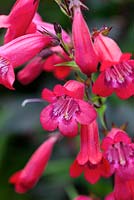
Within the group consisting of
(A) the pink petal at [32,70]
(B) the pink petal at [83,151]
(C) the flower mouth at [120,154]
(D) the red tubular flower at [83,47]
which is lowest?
(C) the flower mouth at [120,154]

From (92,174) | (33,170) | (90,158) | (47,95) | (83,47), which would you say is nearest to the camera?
(83,47)

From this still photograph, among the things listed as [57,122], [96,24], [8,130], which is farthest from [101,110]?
[96,24]

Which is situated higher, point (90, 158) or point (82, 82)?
point (82, 82)

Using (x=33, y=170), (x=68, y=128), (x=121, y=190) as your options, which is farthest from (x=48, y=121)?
(x=33, y=170)

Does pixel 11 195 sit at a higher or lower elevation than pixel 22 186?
lower

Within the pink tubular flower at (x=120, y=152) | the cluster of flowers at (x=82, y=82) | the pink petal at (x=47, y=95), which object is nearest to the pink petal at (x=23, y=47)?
the cluster of flowers at (x=82, y=82)

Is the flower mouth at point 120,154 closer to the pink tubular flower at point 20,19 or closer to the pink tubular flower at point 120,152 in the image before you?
the pink tubular flower at point 120,152

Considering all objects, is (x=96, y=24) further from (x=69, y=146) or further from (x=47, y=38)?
(x=47, y=38)

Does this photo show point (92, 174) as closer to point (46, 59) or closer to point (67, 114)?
point (67, 114)
